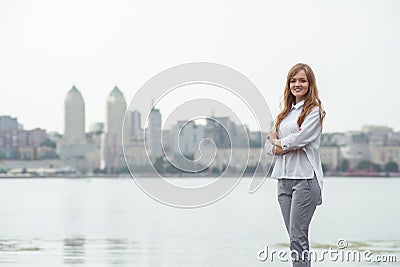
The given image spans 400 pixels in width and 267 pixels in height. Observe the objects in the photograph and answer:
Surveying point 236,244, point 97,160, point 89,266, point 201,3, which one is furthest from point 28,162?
point 89,266

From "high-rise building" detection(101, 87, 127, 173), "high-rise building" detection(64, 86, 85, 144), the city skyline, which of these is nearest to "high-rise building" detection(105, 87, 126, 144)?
"high-rise building" detection(101, 87, 127, 173)

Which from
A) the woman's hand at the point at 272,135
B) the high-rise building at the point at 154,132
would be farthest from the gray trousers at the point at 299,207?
Result: the high-rise building at the point at 154,132

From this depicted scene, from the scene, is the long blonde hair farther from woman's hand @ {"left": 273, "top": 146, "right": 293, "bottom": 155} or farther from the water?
the water

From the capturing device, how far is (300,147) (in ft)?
7.43

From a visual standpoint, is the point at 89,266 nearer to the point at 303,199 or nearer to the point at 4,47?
the point at 303,199

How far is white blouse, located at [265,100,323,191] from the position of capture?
2.25 m

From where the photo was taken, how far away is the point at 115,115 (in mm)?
30469

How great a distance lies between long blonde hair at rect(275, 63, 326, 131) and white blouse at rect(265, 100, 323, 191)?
0.01 meters

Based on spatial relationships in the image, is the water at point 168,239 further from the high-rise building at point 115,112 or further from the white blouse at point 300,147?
the high-rise building at point 115,112

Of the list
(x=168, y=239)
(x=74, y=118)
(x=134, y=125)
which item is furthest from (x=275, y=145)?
(x=74, y=118)

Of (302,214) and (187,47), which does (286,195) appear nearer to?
(302,214)

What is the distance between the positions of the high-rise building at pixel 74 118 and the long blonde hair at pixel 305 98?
29109 mm

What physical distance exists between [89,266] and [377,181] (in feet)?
120

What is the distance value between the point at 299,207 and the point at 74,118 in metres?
33.8
